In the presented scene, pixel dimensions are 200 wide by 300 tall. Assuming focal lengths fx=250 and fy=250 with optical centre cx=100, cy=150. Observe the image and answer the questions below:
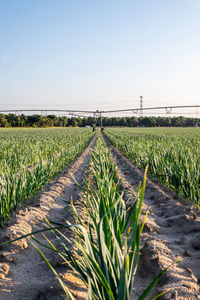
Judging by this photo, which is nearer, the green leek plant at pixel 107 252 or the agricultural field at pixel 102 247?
the green leek plant at pixel 107 252

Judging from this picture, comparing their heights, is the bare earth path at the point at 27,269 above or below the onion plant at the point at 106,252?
below

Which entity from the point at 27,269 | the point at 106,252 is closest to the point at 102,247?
the point at 106,252

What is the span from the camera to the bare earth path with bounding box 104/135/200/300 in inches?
70.7

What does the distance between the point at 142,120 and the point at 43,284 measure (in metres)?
100

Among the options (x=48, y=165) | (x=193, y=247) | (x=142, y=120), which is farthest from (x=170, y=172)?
(x=142, y=120)

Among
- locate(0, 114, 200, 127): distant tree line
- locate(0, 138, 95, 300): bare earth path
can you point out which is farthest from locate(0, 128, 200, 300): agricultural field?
locate(0, 114, 200, 127): distant tree line

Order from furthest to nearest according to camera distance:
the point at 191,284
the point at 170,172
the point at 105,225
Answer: the point at 170,172, the point at 191,284, the point at 105,225

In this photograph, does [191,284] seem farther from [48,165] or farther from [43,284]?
[48,165]

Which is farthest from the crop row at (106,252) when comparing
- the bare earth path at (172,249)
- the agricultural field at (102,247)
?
the bare earth path at (172,249)

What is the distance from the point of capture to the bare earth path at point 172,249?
1.80 metres

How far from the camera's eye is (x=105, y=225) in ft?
5.28

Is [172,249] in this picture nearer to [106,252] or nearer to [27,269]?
[27,269]

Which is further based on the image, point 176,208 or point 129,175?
point 129,175

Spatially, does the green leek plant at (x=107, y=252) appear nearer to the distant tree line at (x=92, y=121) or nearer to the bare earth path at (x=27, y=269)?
the bare earth path at (x=27, y=269)
